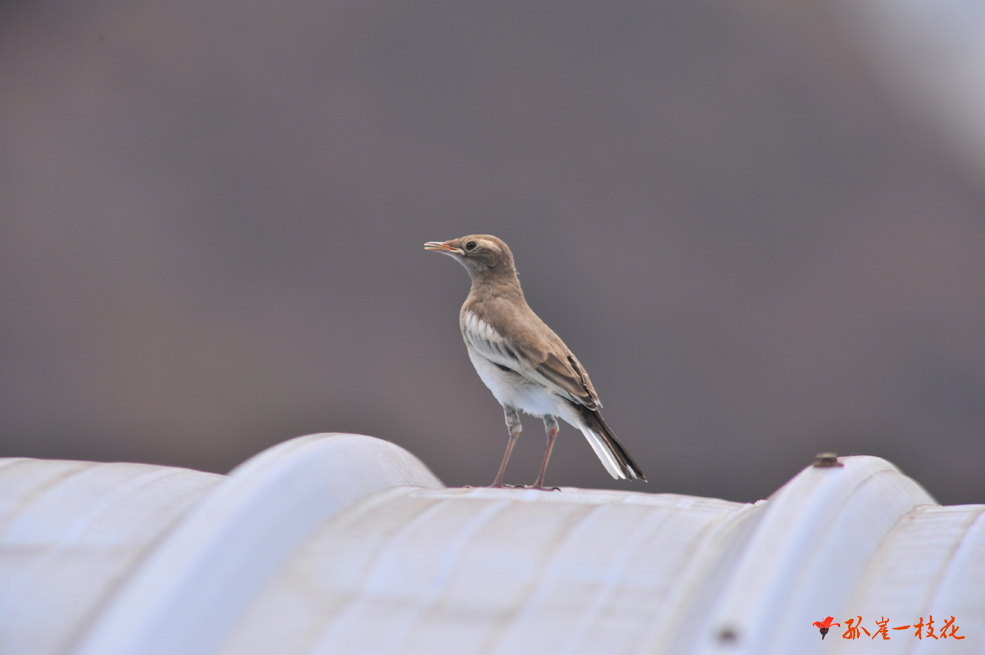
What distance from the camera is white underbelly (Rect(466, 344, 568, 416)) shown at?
1574 millimetres

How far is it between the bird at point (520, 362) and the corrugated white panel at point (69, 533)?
65cm

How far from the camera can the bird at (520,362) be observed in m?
1.53

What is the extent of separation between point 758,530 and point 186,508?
2.34ft

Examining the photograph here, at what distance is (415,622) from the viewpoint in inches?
31.6

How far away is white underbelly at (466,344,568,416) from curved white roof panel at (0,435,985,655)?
1.77 feet

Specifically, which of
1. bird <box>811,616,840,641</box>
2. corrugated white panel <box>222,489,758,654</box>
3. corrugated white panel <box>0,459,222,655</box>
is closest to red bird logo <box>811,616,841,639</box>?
bird <box>811,616,840,641</box>

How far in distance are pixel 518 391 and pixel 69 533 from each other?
2.90 feet

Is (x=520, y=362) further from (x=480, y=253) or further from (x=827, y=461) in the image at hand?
(x=827, y=461)

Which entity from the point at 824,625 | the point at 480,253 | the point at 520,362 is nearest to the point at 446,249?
the point at 480,253

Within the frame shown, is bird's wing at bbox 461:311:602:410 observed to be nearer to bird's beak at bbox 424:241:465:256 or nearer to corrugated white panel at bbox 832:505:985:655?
bird's beak at bbox 424:241:465:256

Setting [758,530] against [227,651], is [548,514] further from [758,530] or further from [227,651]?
[227,651]

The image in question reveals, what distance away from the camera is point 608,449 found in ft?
5.03

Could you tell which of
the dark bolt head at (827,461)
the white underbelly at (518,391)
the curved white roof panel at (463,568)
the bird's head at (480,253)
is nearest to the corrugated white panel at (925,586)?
the curved white roof panel at (463,568)

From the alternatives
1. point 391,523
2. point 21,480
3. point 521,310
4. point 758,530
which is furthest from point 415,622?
point 521,310
